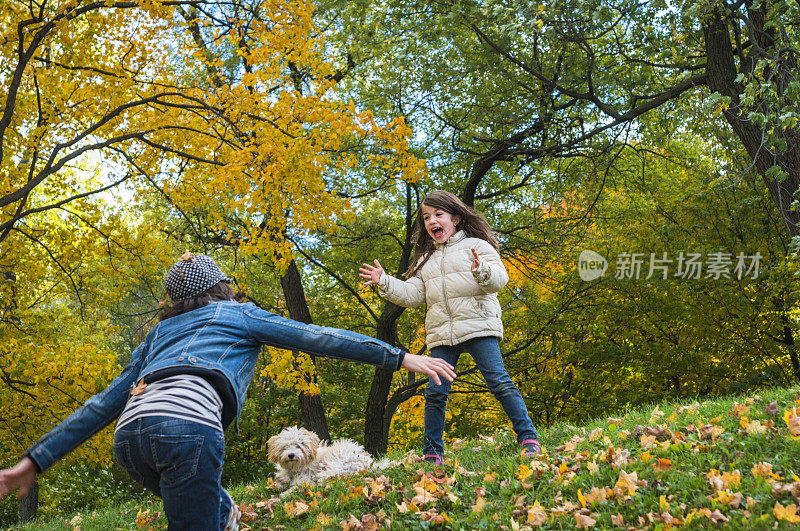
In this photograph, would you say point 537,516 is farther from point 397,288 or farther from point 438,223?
point 438,223

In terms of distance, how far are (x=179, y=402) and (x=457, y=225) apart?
123 inches

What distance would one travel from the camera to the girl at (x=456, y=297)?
4.55 metres

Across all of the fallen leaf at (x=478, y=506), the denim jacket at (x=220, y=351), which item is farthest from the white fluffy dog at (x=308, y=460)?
the denim jacket at (x=220, y=351)

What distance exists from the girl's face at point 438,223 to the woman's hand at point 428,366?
225 centimetres

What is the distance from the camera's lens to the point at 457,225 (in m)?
5.13

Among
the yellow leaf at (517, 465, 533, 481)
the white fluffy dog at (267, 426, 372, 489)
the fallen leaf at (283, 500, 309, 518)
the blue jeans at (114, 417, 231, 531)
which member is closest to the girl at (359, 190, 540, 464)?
the yellow leaf at (517, 465, 533, 481)

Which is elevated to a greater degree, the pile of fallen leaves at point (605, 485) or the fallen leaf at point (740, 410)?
the fallen leaf at point (740, 410)

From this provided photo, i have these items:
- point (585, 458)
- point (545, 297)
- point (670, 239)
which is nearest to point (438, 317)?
point (585, 458)

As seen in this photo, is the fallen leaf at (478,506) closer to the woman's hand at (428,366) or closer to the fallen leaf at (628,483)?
the fallen leaf at (628,483)

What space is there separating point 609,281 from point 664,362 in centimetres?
201

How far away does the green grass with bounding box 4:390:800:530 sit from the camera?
2941 millimetres

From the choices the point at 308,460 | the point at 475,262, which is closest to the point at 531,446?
the point at 475,262

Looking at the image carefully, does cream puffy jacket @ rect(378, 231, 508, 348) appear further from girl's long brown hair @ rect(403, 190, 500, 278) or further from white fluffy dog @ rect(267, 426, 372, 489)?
white fluffy dog @ rect(267, 426, 372, 489)

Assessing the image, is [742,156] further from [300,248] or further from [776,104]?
[300,248]
